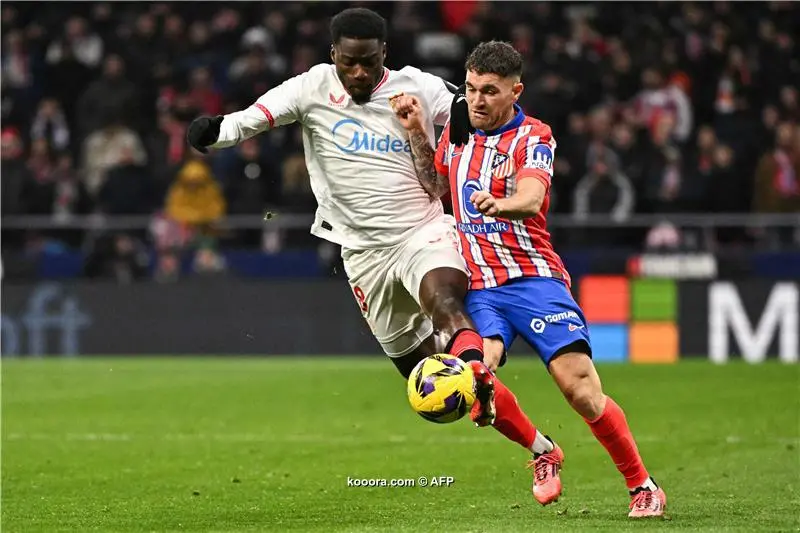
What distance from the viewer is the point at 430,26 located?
20.7 metres

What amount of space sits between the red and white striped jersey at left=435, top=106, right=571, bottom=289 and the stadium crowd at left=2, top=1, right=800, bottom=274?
11.0 metres

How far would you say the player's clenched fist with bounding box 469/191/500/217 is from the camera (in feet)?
21.7

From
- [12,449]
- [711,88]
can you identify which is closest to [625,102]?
[711,88]

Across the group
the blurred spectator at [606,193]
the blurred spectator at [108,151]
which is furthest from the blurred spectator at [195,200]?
the blurred spectator at [606,193]

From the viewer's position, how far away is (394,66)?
19.1 metres

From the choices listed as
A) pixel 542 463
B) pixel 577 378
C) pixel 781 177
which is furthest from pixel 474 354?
pixel 781 177

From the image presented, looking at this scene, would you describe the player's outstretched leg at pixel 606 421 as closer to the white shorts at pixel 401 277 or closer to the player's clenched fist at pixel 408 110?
the white shorts at pixel 401 277

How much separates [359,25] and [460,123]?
0.78 m

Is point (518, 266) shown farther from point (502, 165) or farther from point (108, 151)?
point (108, 151)

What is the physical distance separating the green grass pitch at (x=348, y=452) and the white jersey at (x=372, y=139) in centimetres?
154

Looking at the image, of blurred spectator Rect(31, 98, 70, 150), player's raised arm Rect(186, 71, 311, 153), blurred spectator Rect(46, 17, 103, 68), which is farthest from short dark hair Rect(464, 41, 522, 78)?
blurred spectator Rect(46, 17, 103, 68)

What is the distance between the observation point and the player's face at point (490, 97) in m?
7.24

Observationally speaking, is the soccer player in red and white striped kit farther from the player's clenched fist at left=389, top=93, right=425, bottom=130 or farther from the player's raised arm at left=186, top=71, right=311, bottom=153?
the player's raised arm at left=186, top=71, right=311, bottom=153

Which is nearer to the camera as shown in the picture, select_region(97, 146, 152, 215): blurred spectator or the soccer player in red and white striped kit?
the soccer player in red and white striped kit
